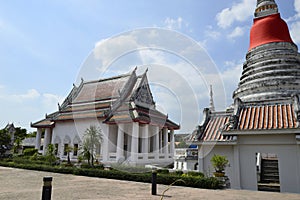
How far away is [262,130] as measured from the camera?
1008 cm

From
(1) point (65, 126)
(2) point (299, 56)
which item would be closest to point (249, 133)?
(2) point (299, 56)

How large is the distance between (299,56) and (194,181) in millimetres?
13835

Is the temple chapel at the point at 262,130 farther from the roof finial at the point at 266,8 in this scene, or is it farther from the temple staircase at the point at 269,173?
the roof finial at the point at 266,8

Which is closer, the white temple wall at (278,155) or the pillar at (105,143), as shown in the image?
the white temple wall at (278,155)

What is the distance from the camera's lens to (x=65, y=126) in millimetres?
27047

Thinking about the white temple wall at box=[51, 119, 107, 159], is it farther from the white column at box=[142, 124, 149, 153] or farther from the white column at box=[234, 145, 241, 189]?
the white column at box=[234, 145, 241, 189]

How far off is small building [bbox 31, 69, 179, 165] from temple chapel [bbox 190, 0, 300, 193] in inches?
390

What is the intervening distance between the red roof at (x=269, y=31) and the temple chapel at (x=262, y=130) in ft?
4.23

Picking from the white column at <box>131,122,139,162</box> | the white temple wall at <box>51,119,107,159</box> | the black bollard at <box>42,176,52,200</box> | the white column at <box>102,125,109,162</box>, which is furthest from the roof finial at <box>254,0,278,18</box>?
the black bollard at <box>42,176,52,200</box>

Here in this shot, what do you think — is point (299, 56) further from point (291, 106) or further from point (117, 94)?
point (117, 94)

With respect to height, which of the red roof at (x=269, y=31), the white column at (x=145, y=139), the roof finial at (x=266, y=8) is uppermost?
the roof finial at (x=266, y=8)

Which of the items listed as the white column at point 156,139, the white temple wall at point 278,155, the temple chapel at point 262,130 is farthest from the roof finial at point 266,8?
the white column at point 156,139

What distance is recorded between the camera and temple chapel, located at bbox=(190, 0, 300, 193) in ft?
32.4

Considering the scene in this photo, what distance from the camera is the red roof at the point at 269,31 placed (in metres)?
18.1
